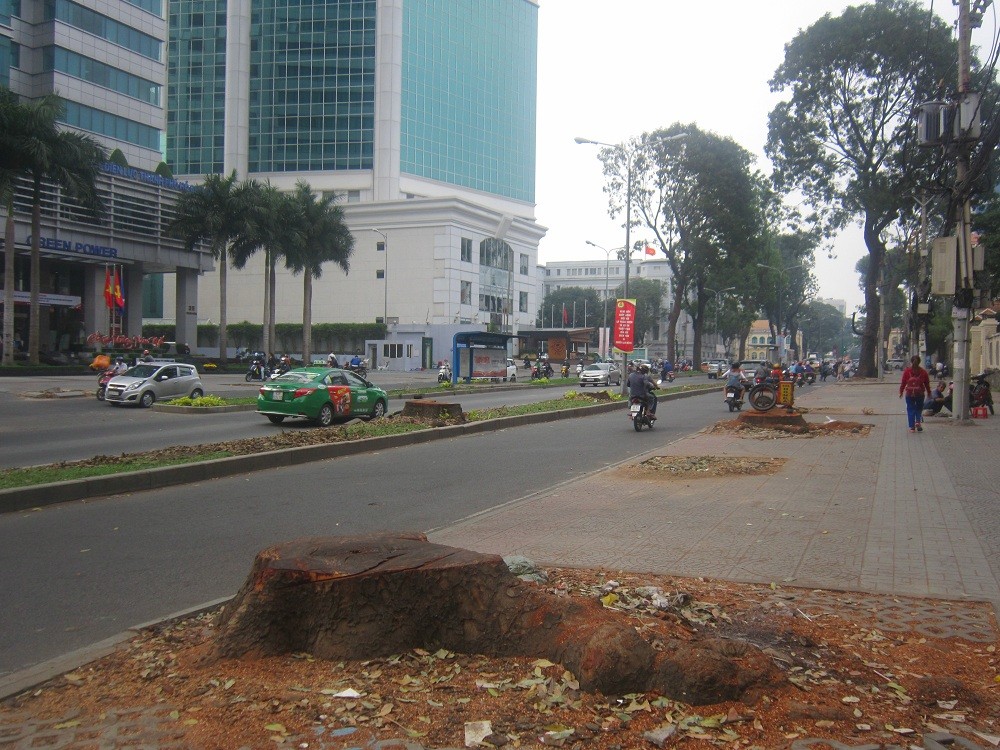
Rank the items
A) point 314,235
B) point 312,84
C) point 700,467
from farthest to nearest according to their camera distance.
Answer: point 312,84
point 314,235
point 700,467

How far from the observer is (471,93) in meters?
95.7

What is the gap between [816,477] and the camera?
40.1 ft

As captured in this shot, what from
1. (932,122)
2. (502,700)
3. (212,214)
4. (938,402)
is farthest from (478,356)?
(502,700)

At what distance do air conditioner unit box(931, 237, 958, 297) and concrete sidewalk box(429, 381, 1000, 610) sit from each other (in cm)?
633

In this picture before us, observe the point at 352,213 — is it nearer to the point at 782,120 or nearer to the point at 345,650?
the point at 782,120

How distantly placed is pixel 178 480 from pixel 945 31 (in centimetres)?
4396

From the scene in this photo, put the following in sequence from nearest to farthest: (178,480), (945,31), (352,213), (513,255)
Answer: (178,480), (945,31), (352,213), (513,255)

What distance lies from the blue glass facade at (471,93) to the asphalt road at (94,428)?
67321mm

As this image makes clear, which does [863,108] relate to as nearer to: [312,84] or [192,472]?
[192,472]

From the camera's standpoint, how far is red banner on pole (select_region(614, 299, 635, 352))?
113 feet

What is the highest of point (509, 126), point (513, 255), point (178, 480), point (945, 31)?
point (509, 126)

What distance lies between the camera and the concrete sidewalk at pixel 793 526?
6699mm

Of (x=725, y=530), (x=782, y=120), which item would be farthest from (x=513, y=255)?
(x=725, y=530)

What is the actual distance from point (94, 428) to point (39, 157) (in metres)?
24.1
